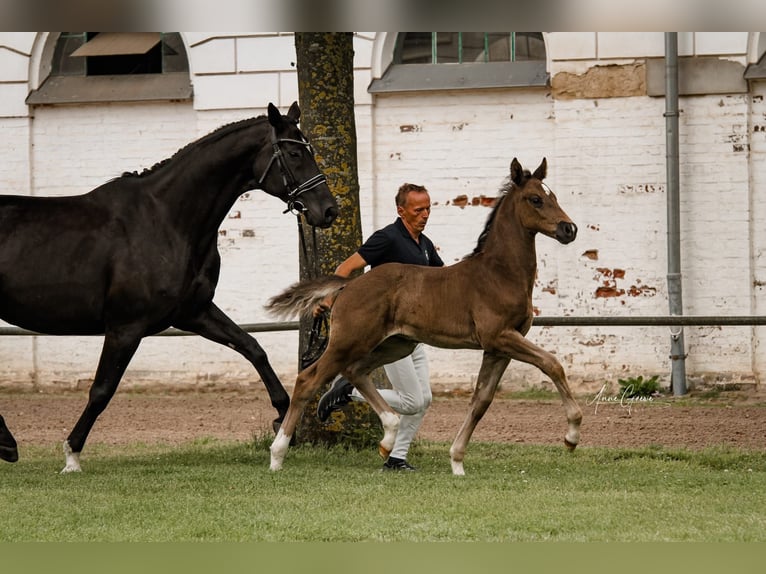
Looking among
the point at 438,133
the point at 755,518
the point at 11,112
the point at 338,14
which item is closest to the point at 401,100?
the point at 438,133

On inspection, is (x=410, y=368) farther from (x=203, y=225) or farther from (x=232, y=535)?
(x=232, y=535)

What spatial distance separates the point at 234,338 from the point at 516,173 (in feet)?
7.41

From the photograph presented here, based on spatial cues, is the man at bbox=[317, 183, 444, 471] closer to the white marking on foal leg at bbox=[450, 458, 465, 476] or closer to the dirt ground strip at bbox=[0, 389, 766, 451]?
the white marking on foal leg at bbox=[450, 458, 465, 476]

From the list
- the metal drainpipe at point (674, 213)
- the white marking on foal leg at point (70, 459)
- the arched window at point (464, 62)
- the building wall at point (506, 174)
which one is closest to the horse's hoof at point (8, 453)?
the white marking on foal leg at point (70, 459)

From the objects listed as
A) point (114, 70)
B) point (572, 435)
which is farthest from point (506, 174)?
point (572, 435)

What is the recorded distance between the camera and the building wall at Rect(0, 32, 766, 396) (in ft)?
44.0

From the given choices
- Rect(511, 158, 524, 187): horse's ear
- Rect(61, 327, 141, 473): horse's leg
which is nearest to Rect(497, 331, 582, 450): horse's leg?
Rect(511, 158, 524, 187): horse's ear

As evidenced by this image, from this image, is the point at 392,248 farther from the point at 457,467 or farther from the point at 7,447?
the point at 7,447

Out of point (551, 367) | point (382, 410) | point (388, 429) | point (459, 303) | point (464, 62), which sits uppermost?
point (464, 62)

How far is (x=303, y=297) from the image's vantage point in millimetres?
6930

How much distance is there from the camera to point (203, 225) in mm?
7582

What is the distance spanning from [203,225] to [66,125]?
26.6 feet

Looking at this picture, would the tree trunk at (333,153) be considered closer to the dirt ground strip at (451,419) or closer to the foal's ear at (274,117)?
the foal's ear at (274,117)

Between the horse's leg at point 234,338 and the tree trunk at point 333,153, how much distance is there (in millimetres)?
831
